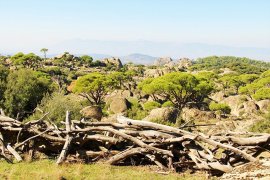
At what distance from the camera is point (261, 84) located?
260 feet

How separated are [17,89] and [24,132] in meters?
29.2

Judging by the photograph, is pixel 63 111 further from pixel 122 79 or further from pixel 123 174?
pixel 122 79

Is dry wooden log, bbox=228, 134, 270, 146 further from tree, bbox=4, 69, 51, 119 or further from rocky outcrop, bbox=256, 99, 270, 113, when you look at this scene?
rocky outcrop, bbox=256, 99, 270, 113

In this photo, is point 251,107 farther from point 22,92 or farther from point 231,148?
point 231,148

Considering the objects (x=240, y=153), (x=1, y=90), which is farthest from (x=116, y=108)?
(x=240, y=153)

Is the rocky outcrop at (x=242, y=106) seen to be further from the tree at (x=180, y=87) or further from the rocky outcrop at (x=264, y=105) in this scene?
the tree at (x=180, y=87)

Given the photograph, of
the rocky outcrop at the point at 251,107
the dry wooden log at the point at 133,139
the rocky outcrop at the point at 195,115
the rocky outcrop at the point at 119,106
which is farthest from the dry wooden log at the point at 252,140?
the rocky outcrop at the point at 251,107

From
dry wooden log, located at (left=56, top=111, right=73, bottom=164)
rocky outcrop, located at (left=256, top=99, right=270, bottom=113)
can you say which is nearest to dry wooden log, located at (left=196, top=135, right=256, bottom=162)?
dry wooden log, located at (left=56, top=111, right=73, bottom=164)

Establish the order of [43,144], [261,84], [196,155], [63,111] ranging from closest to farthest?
[196,155], [43,144], [63,111], [261,84]

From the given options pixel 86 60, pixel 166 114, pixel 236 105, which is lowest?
pixel 86 60

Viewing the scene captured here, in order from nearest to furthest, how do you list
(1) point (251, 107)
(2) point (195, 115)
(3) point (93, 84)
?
(2) point (195, 115)
(1) point (251, 107)
(3) point (93, 84)

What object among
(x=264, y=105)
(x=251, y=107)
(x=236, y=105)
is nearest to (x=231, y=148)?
(x=251, y=107)

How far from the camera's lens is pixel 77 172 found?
1009 cm

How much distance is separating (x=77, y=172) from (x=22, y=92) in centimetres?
3215
